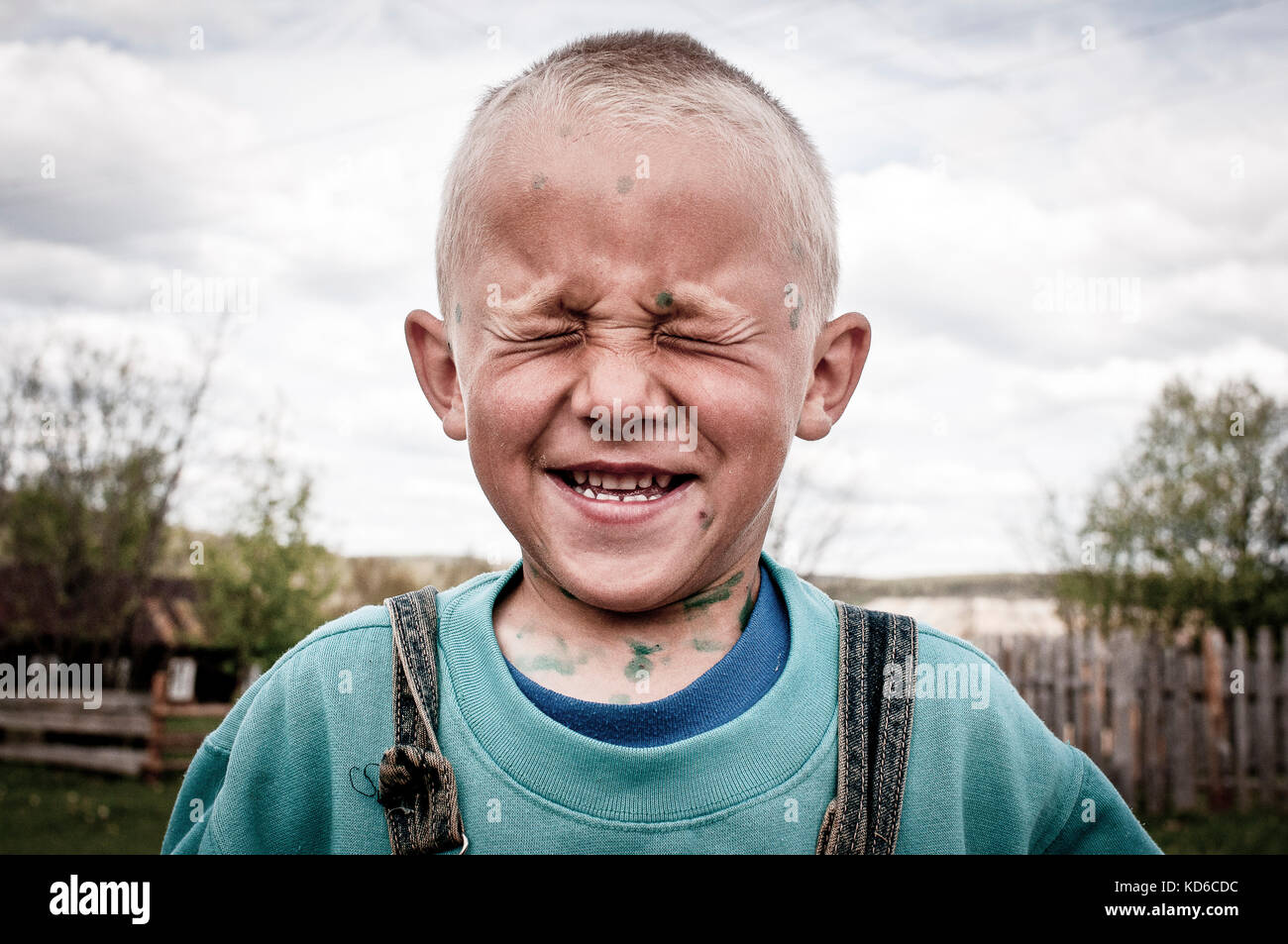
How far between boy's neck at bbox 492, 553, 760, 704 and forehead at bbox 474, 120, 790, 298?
533 millimetres

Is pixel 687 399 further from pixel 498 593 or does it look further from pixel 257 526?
pixel 257 526

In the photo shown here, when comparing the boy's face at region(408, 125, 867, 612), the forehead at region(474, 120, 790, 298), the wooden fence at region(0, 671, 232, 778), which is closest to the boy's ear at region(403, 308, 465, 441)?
the boy's face at region(408, 125, 867, 612)

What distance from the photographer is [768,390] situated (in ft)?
4.79

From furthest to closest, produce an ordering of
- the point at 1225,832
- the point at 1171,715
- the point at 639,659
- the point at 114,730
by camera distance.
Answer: the point at 114,730 < the point at 1171,715 < the point at 1225,832 < the point at 639,659

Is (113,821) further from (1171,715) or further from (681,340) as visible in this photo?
(1171,715)

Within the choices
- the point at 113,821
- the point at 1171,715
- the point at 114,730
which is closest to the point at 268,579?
the point at 114,730

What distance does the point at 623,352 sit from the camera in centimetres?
136

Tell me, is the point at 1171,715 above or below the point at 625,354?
below

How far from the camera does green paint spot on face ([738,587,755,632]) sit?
1646mm

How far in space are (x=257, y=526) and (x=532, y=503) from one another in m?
12.6

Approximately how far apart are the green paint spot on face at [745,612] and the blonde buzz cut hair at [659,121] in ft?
1.61

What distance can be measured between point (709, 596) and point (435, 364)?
2.05 feet
